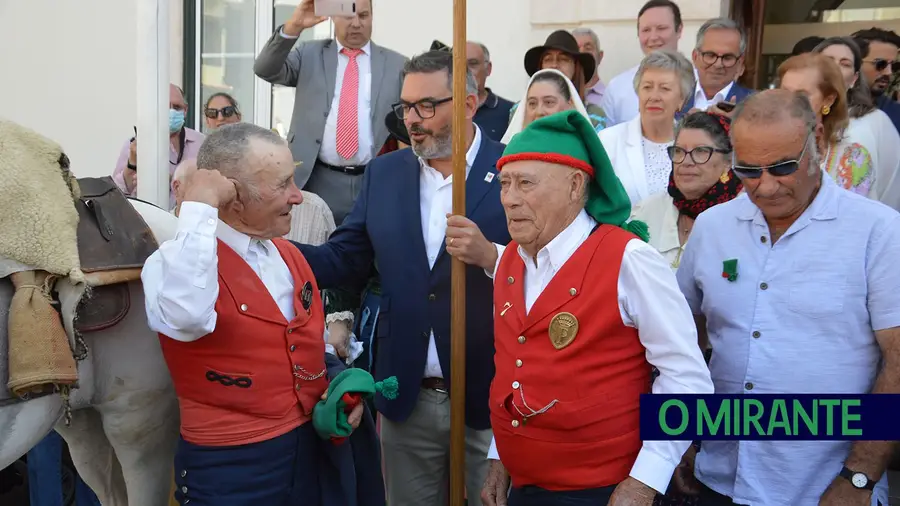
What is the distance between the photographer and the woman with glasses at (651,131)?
4.03 meters

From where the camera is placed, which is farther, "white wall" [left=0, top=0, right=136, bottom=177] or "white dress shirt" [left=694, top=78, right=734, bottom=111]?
"white wall" [left=0, top=0, right=136, bottom=177]

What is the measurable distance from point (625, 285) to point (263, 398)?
0.98m

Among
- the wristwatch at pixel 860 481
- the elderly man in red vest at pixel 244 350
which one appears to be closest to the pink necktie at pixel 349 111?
the elderly man in red vest at pixel 244 350

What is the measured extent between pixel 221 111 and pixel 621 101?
2.68 meters

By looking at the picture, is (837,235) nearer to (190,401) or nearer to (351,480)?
(351,480)

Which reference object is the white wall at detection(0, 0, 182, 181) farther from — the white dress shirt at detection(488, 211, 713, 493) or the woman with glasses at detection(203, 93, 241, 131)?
the white dress shirt at detection(488, 211, 713, 493)

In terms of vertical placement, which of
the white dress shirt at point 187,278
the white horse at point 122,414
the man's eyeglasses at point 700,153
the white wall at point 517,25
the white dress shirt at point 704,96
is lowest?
the white horse at point 122,414

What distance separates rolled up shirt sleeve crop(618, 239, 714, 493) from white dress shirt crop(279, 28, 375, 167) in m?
2.77

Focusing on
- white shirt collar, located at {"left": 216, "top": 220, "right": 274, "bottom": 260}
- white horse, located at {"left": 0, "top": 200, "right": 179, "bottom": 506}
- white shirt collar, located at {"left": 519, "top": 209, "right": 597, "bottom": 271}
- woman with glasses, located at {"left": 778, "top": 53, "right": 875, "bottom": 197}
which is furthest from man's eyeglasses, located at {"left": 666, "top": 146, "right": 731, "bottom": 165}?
white horse, located at {"left": 0, "top": 200, "right": 179, "bottom": 506}

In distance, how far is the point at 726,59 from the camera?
191 inches

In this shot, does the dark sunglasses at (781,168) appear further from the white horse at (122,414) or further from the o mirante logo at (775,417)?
the white horse at (122,414)

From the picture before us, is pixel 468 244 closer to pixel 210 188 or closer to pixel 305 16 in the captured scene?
pixel 210 188

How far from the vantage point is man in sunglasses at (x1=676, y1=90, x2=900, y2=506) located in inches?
97.7

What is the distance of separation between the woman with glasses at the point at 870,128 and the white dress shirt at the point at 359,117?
7.21ft
